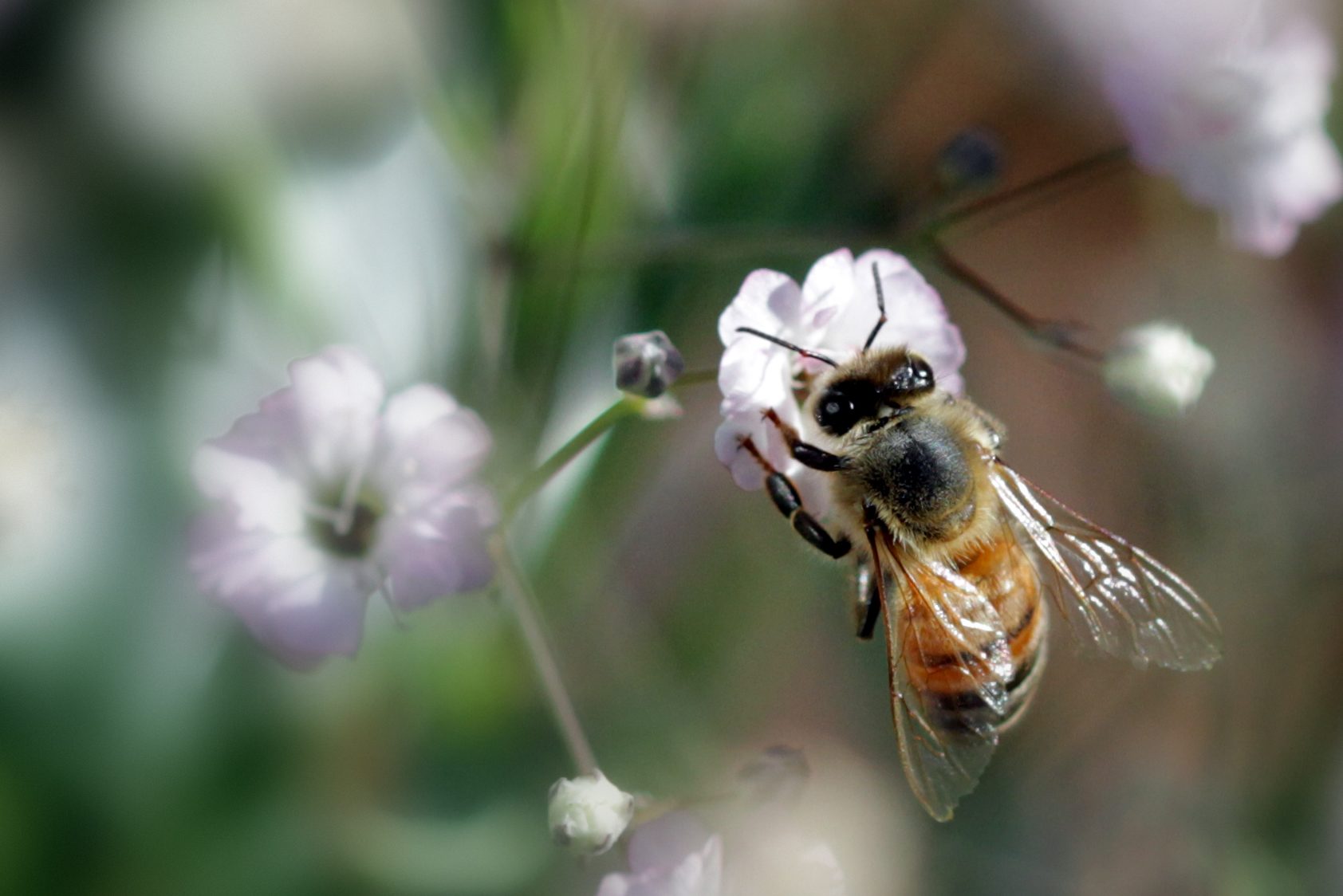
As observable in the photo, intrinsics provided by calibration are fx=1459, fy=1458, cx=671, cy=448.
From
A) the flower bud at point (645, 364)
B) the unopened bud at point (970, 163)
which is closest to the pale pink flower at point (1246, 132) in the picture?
the unopened bud at point (970, 163)

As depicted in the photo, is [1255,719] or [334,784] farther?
[1255,719]

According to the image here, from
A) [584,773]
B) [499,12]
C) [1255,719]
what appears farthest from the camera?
[1255,719]

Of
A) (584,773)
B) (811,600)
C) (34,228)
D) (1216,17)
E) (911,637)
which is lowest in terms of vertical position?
(811,600)

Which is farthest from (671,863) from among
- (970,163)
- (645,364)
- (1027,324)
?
(970,163)

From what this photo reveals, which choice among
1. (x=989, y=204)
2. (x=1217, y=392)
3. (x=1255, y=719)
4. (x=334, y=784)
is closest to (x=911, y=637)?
(x=989, y=204)

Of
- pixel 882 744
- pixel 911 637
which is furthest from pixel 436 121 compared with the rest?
pixel 882 744

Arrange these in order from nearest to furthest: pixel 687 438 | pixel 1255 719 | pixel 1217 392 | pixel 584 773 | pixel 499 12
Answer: pixel 584 773 → pixel 499 12 → pixel 687 438 → pixel 1255 719 → pixel 1217 392

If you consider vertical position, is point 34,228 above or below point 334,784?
above

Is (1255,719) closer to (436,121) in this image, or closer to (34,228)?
(436,121)

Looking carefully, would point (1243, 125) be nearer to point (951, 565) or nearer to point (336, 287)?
point (951, 565)
